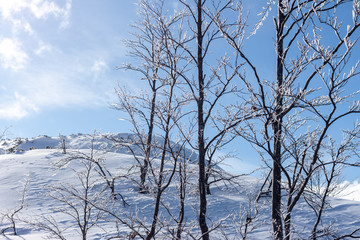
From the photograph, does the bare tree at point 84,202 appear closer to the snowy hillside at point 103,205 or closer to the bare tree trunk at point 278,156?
the snowy hillside at point 103,205

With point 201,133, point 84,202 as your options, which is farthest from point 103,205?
point 84,202

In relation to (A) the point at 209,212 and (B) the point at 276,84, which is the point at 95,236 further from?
(B) the point at 276,84

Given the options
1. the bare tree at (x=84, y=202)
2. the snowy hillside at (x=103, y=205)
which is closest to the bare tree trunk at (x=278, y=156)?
the snowy hillside at (x=103, y=205)

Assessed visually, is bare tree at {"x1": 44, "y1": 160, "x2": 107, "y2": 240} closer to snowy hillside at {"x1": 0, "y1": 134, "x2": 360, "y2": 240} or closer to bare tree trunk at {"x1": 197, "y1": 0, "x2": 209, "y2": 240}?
snowy hillside at {"x1": 0, "y1": 134, "x2": 360, "y2": 240}

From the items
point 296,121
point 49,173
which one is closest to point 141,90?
point 296,121

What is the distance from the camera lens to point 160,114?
5.72 m

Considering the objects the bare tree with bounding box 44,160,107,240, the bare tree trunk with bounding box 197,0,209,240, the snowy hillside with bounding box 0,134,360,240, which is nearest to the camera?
the bare tree trunk with bounding box 197,0,209,240

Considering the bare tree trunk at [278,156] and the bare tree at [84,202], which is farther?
the bare tree at [84,202]

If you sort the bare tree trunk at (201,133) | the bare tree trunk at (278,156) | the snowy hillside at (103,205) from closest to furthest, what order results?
the bare tree trunk at (278,156) → the bare tree trunk at (201,133) → the snowy hillside at (103,205)

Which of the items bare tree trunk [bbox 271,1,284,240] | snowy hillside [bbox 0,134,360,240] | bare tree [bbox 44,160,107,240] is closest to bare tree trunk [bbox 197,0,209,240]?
bare tree trunk [bbox 271,1,284,240]

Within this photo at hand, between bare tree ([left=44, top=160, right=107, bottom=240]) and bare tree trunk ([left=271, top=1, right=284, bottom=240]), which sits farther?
bare tree ([left=44, top=160, right=107, bottom=240])

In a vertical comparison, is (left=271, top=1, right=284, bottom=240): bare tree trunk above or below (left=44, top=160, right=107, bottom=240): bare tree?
above

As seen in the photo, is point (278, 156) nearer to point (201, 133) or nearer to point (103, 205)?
point (201, 133)

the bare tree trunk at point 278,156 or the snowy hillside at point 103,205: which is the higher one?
the bare tree trunk at point 278,156
